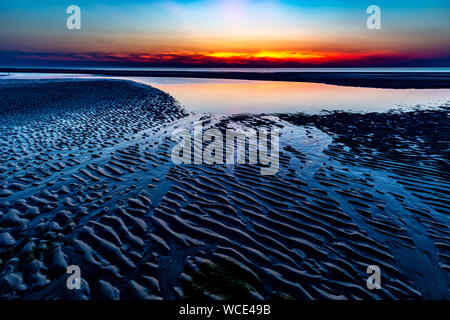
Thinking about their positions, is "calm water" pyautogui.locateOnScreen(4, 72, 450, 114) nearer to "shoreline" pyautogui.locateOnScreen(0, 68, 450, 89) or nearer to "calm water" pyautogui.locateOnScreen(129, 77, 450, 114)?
"calm water" pyautogui.locateOnScreen(129, 77, 450, 114)

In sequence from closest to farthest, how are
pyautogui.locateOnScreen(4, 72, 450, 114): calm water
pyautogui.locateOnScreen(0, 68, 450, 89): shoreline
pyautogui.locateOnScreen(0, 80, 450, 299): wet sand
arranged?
pyautogui.locateOnScreen(0, 80, 450, 299): wet sand < pyautogui.locateOnScreen(4, 72, 450, 114): calm water < pyautogui.locateOnScreen(0, 68, 450, 89): shoreline

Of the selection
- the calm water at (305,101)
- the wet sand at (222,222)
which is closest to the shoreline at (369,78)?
the calm water at (305,101)

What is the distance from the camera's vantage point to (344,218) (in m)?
6.93

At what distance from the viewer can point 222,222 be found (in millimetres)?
6762

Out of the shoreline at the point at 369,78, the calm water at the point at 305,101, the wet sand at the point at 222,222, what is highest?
the shoreline at the point at 369,78

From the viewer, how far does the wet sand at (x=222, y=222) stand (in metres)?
4.82

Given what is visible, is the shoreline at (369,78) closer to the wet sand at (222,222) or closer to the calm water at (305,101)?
the calm water at (305,101)

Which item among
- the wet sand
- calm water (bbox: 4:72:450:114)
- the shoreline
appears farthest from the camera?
the shoreline

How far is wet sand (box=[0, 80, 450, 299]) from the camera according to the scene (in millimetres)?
4816

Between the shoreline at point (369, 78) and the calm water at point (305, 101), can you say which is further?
the shoreline at point (369, 78)

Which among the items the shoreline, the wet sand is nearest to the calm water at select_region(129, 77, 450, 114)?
the wet sand

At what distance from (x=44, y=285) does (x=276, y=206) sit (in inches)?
229

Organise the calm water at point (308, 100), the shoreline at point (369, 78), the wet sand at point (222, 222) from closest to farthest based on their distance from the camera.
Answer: the wet sand at point (222, 222) → the calm water at point (308, 100) → the shoreline at point (369, 78)

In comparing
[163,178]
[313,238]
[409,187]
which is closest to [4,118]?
[163,178]
